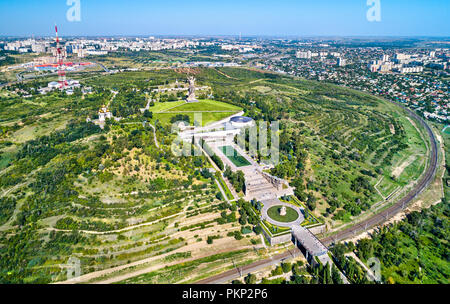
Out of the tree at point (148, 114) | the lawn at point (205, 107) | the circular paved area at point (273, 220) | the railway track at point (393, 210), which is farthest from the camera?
the lawn at point (205, 107)

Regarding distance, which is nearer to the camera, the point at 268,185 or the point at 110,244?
the point at 110,244

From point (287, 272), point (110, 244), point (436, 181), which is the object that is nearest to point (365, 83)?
point (436, 181)

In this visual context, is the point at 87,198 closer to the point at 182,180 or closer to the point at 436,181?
the point at 182,180

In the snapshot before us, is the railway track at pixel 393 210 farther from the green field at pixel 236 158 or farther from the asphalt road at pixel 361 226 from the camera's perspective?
the green field at pixel 236 158

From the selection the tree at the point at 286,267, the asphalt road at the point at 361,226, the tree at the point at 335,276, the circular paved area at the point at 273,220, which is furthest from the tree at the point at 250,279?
the circular paved area at the point at 273,220

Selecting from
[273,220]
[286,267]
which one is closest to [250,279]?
[286,267]

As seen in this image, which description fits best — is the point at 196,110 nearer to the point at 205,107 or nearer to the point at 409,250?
the point at 205,107

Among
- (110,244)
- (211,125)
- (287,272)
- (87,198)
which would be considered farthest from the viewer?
(211,125)
